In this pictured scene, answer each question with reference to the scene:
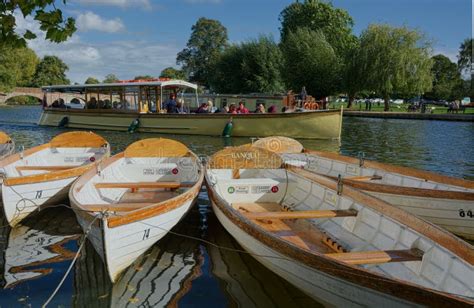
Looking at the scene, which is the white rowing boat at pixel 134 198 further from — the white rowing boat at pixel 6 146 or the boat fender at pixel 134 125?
the boat fender at pixel 134 125

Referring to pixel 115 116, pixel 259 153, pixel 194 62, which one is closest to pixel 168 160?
pixel 259 153

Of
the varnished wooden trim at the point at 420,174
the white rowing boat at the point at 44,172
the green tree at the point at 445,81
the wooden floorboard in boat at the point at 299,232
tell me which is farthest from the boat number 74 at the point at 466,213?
the green tree at the point at 445,81

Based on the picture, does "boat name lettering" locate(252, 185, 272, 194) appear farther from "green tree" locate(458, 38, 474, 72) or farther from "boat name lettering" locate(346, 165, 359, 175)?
"green tree" locate(458, 38, 474, 72)

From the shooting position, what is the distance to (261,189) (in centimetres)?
813

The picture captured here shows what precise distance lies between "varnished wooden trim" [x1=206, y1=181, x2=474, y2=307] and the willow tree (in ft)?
136

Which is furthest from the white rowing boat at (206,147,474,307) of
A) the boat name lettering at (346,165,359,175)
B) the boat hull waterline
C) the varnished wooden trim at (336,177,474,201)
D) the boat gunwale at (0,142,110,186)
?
the boat hull waterline

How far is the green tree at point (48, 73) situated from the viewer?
102688 mm

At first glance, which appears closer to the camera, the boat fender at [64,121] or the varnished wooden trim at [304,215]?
the varnished wooden trim at [304,215]

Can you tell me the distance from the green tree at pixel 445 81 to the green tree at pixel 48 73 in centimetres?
8562

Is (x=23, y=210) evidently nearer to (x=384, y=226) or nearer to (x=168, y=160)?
(x=168, y=160)

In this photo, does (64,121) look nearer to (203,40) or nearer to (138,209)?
(138,209)

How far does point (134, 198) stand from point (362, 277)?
5.57 m

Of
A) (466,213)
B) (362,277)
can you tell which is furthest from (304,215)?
(466,213)

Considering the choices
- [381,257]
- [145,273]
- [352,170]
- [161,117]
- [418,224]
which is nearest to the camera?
[381,257]
